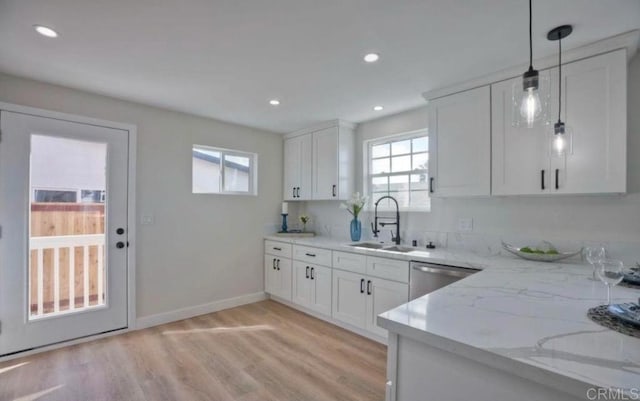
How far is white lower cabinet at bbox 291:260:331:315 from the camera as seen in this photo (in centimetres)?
337

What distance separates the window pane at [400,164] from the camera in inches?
139

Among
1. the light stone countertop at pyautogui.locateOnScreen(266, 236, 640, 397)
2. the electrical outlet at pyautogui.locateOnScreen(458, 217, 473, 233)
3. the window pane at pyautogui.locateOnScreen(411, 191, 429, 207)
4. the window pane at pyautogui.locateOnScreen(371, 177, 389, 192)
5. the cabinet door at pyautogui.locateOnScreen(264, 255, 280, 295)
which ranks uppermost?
the window pane at pyautogui.locateOnScreen(371, 177, 389, 192)

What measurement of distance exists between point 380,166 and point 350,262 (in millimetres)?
1350

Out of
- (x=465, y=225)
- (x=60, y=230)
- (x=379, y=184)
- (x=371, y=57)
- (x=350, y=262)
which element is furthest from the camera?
(x=379, y=184)

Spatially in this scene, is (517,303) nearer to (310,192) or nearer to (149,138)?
(310,192)

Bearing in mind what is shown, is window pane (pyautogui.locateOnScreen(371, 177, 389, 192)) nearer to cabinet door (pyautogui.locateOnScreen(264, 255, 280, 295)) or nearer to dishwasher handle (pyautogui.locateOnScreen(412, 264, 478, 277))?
dishwasher handle (pyautogui.locateOnScreen(412, 264, 478, 277))

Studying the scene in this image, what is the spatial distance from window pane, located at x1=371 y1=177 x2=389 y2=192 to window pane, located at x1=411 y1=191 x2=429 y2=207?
0.37 meters

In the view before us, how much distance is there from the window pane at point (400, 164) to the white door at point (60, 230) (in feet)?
9.76

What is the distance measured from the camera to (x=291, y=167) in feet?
14.5

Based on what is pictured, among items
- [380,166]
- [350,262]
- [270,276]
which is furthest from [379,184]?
[270,276]

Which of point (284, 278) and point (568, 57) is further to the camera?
point (284, 278)

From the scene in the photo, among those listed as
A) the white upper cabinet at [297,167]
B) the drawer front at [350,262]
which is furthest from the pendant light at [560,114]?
the white upper cabinet at [297,167]

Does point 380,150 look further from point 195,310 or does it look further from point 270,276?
point 195,310

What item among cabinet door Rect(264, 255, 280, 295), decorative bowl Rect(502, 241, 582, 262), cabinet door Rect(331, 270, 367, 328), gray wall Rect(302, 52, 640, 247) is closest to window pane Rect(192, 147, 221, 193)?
cabinet door Rect(264, 255, 280, 295)
